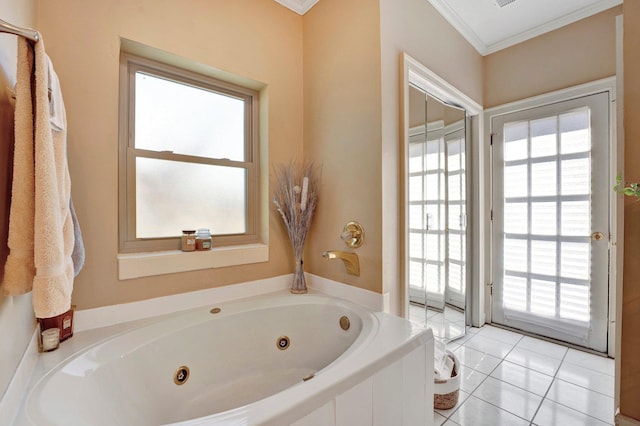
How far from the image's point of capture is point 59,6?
1.24 m

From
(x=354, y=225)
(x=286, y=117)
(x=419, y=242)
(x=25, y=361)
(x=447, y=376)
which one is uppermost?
(x=286, y=117)

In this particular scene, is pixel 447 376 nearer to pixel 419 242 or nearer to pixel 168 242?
pixel 419 242

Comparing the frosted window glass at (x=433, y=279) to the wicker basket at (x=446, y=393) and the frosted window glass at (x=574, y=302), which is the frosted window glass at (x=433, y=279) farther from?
the frosted window glass at (x=574, y=302)

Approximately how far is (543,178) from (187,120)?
2.85 meters

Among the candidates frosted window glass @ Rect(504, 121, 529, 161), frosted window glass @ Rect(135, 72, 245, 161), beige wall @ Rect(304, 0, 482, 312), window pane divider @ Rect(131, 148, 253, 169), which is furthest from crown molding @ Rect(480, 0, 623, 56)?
window pane divider @ Rect(131, 148, 253, 169)

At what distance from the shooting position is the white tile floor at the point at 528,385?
153cm

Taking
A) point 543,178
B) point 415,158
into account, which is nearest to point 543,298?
point 543,178

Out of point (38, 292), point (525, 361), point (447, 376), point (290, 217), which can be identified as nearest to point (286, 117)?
point (290, 217)

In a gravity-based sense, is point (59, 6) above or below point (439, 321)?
above

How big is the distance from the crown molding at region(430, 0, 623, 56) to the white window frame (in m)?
1.56

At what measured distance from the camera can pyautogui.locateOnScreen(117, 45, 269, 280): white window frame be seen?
4.88 ft

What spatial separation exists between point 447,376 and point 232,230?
163 centimetres

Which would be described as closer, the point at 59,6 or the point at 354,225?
the point at 59,6

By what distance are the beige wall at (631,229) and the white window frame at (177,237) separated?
1.99 metres
